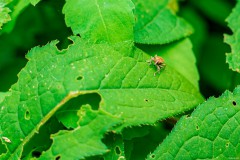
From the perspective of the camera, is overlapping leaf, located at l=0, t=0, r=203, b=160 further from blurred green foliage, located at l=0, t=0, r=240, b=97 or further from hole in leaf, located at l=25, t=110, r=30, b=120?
blurred green foliage, located at l=0, t=0, r=240, b=97

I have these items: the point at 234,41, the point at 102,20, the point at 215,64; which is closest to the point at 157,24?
the point at 234,41

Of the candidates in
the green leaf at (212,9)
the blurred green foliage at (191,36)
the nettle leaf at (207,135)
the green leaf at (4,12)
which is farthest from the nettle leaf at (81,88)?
the green leaf at (212,9)

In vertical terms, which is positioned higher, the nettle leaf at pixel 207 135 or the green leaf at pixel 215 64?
the nettle leaf at pixel 207 135

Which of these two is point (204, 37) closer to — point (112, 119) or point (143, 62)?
point (143, 62)

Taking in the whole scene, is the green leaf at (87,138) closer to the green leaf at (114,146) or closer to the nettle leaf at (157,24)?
the green leaf at (114,146)

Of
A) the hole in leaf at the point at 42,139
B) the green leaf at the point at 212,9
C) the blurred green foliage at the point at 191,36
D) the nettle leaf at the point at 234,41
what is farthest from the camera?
the green leaf at the point at 212,9

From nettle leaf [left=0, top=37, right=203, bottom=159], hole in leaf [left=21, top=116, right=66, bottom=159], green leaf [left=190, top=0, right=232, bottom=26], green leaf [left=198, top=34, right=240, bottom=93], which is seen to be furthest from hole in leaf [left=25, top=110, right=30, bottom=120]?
green leaf [left=190, top=0, right=232, bottom=26]
